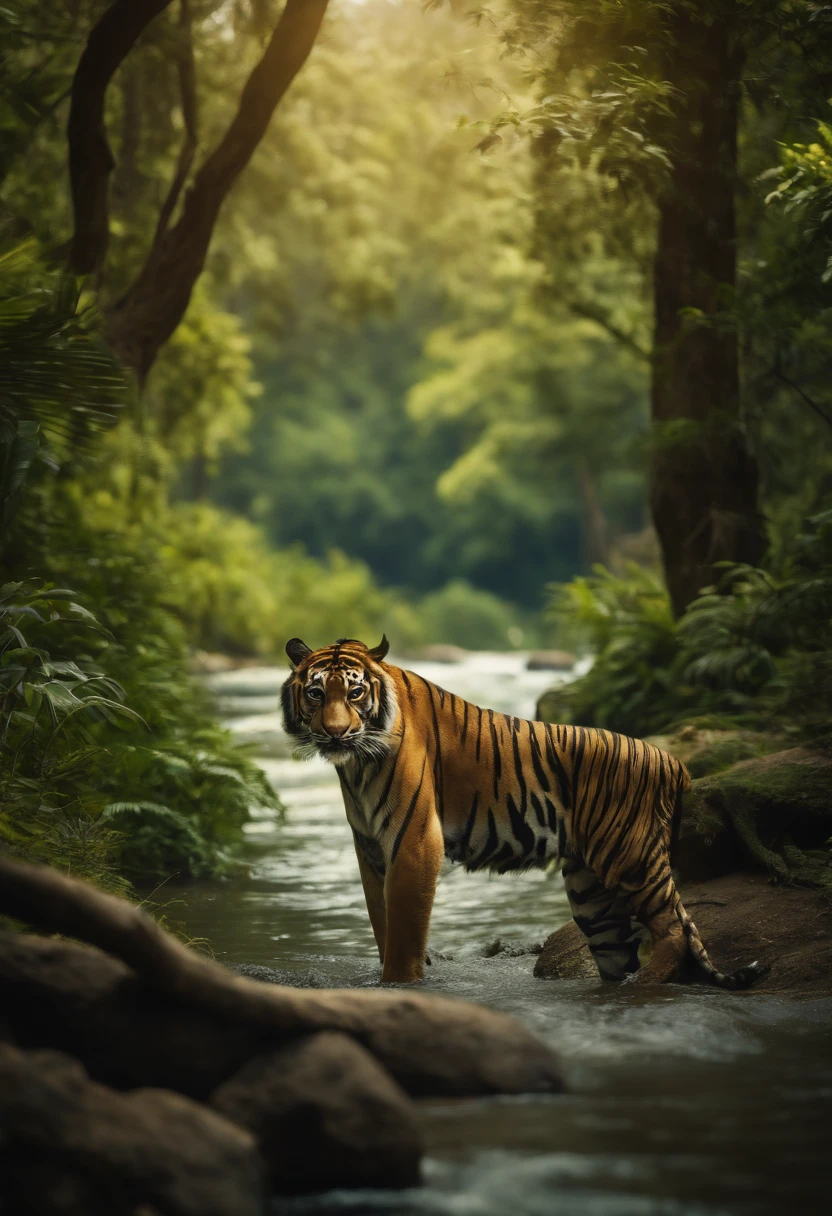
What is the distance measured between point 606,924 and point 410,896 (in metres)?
0.96

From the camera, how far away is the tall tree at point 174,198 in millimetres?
8789

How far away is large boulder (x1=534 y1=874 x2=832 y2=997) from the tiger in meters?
0.16

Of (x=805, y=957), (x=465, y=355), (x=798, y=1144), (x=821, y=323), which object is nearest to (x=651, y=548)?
(x=465, y=355)

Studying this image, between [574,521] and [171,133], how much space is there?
40.6 meters

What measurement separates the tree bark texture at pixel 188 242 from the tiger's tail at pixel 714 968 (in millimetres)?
5982

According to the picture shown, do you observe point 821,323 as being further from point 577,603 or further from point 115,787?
point 115,787

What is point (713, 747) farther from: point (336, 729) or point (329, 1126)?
point (329, 1126)

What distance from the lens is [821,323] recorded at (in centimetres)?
1134

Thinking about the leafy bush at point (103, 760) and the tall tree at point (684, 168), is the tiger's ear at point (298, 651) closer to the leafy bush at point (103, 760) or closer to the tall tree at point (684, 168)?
the leafy bush at point (103, 760)

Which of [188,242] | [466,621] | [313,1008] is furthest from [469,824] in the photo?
[466,621]

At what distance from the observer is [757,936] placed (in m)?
5.85

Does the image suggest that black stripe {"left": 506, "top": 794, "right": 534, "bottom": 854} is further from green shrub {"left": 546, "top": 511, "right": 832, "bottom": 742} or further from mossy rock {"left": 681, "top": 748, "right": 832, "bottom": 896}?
green shrub {"left": 546, "top": 511, "right": 832, "bottom": 742}

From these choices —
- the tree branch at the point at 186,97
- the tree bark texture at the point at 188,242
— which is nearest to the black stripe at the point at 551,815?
the tree bark texture at the point at 188,242

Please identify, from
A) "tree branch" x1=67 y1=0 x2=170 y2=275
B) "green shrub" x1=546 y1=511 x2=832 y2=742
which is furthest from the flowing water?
"tree branch" x1=67 y1=0 x2=170 y2=275
